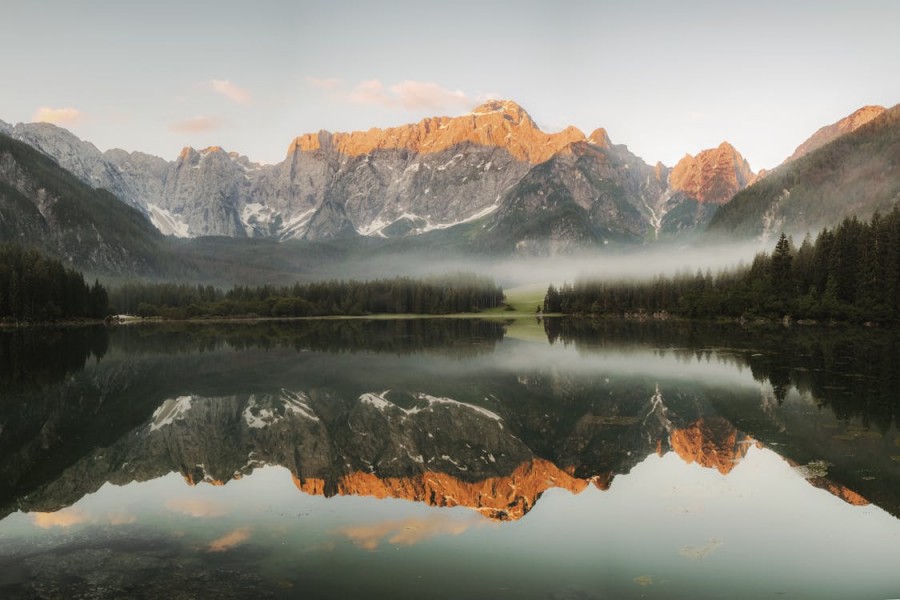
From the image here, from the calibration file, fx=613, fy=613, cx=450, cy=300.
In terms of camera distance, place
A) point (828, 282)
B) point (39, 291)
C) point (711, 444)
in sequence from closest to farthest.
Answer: point (711, 444) < point (828, 282) < point (39, 291)

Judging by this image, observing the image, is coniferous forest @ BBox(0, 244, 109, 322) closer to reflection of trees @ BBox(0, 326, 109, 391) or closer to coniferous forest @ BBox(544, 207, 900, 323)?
reflection of trees @ BBox(0, 326, 109, 391)

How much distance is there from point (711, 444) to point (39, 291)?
565 feet

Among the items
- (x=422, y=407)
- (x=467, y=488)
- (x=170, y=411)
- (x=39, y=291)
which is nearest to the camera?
(x=467, y=488)

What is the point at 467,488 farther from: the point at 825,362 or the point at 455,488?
the point at 825,362

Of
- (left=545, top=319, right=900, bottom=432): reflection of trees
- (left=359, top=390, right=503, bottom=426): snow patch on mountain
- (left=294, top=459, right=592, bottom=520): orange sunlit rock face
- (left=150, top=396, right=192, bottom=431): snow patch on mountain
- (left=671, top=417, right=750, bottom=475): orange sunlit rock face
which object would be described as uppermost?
(left=150, top=396, right=192, bottom=431): snow patch on mountain

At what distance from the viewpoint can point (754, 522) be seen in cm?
1988

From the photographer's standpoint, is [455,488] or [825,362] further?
[825,362]

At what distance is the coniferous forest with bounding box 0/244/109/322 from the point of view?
151250mm

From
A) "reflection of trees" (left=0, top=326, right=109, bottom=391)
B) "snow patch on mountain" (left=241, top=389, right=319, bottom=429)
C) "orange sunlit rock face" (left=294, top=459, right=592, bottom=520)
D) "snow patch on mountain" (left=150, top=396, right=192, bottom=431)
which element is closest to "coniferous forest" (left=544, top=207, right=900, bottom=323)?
"snow patch on mountain" (left=241, top=389, right=319, bottom=429)

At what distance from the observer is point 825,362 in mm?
59969

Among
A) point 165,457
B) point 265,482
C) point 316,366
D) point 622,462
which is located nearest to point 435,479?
point 265,482

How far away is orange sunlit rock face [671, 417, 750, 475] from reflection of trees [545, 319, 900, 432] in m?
7.60

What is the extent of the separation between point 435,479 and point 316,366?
4052 cm

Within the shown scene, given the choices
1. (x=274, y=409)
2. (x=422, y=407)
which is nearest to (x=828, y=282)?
(x=422, y=407)
